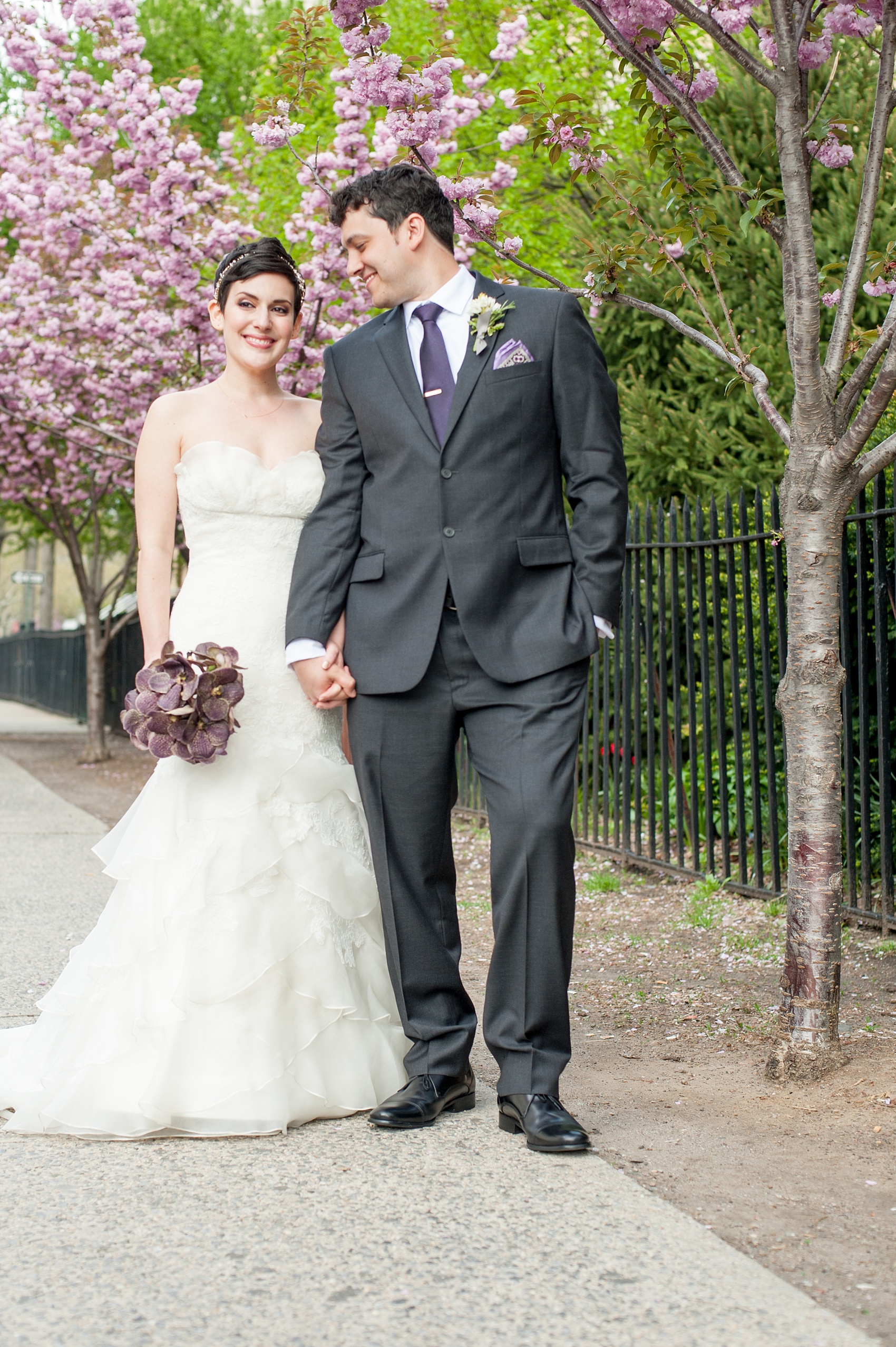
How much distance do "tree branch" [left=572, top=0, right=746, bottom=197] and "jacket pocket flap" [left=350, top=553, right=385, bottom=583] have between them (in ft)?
4.94

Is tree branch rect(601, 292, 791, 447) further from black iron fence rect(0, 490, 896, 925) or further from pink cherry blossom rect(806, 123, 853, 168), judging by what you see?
black iron fence rect(0, 490, 896, 925)

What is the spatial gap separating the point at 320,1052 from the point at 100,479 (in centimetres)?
1107

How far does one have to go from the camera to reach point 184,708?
10.8ft

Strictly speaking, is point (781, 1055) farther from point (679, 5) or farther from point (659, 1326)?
point (679, 5)

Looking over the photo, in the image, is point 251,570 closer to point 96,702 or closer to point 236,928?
point 236,928

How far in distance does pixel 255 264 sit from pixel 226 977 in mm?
1898

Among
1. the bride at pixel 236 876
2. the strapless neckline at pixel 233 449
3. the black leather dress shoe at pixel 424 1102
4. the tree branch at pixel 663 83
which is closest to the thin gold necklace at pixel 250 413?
the bride at pixel 236 876

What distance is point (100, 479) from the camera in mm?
13531

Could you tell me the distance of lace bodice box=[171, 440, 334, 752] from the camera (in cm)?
359

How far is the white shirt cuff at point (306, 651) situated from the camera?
11.1 feet

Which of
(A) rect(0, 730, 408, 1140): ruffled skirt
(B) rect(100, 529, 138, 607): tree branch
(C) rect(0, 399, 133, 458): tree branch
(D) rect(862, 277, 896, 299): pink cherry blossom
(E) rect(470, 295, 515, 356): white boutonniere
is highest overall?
(C) rect(0, 399, 133, 458): tree branch

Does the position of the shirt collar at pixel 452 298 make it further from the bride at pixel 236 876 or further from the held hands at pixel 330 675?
the held hands at pixel 330 675

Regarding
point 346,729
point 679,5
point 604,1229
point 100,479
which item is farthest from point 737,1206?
point 100,479

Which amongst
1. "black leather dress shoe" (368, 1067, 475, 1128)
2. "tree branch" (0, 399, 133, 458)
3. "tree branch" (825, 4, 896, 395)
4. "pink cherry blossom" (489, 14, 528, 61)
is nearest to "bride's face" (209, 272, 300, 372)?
"tree branch" (825, 4, 896, 395)
